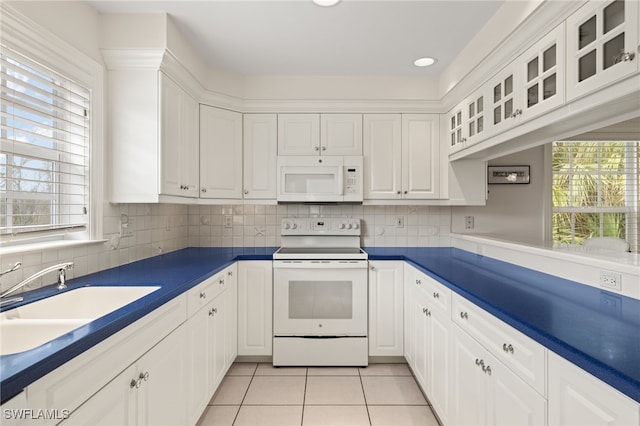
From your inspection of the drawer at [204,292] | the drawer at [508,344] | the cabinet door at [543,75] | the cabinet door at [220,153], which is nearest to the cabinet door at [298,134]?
the cabinet door at [220,153]

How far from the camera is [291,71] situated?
8.99 ft

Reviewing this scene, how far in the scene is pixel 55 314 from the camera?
4.50 ft

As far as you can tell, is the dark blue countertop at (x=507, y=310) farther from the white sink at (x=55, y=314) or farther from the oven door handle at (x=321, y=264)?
the oven door handle at (x=321, y=264)

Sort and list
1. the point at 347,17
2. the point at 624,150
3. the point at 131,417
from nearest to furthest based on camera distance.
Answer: the point at 131,417
the point at 347,17
the point at 624,150

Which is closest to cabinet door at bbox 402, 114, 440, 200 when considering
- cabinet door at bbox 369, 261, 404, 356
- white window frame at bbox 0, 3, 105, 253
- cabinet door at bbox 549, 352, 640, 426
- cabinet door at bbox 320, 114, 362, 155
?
cabinet door at bbox 320, 114, 362, 155

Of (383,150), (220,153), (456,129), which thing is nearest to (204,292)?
(220,153)

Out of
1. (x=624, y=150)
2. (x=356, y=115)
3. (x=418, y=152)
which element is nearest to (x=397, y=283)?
(x=418, y=152)

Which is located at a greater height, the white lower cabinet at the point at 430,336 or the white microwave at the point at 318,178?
the white microwave at the point at 318,178

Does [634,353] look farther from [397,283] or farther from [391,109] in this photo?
[391,109]

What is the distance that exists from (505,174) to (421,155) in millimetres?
888

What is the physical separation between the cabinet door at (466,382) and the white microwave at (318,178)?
58.4 inches

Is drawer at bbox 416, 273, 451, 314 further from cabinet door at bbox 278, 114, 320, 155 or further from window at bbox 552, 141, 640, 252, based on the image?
window at bbox 552, 141, 640, 252

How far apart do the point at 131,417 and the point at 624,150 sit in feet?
16.4

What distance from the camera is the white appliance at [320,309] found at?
257 cm
